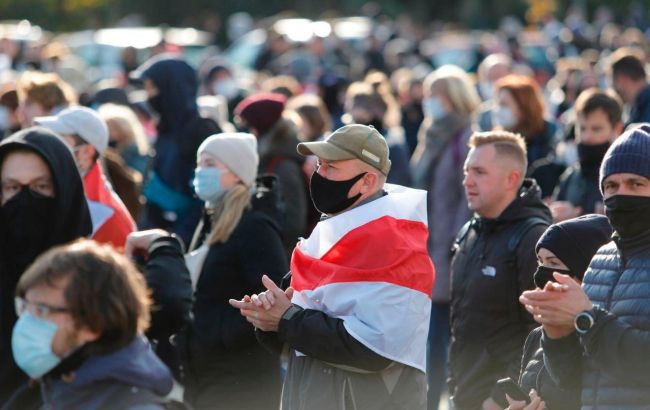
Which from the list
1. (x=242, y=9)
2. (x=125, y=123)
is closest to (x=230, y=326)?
(x=125, y=123)

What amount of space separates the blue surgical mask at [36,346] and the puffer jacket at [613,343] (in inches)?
74.5

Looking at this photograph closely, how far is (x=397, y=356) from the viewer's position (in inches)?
215

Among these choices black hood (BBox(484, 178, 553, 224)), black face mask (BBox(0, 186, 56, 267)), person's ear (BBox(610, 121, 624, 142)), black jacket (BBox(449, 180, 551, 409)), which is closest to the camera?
black face mask (BBox(0, 186, 56, 267))

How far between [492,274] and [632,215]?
1.63 m

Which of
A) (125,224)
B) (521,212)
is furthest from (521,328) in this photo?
(125,224)

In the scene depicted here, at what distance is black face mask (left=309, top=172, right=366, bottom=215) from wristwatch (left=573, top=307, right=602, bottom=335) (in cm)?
124

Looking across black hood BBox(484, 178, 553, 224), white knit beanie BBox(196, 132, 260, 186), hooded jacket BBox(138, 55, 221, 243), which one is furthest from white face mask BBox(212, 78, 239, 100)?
black hood BBox(484, 178, 553, 224)

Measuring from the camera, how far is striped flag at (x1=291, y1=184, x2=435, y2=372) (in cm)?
546

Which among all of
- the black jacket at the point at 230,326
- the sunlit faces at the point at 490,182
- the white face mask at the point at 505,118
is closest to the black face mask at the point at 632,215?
the sunlit faces at the point at 490,182

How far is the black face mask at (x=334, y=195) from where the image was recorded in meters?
5.70

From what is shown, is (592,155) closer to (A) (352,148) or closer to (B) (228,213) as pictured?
(B) (228,213)

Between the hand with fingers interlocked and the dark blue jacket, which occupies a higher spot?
the dark blue jacket

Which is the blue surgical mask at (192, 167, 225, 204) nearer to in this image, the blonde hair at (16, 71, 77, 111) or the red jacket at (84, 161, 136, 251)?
the red jacket at (84, 161, 136, 251)

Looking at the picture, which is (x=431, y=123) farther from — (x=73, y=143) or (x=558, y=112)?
(x=558, y=112)
